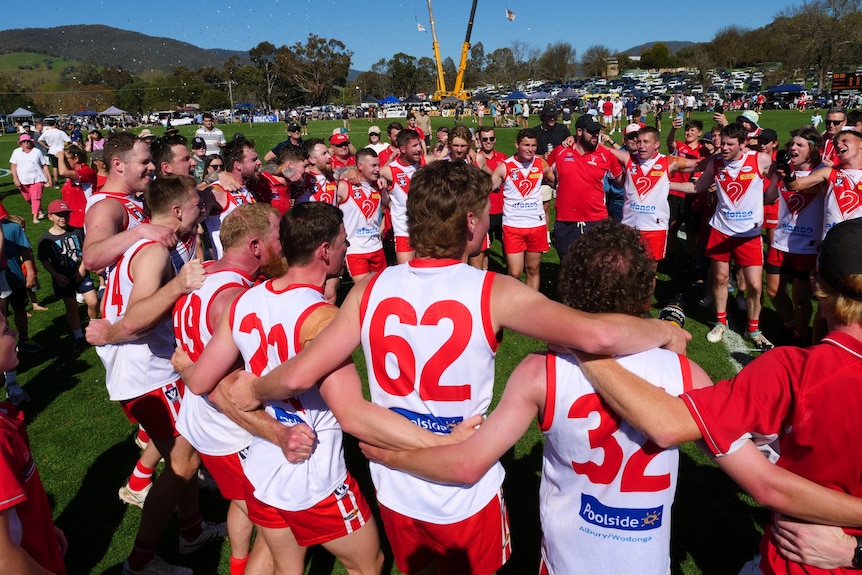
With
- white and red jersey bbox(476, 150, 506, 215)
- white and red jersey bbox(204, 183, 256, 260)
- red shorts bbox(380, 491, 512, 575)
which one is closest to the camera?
red shorts bbox(380, 491, 512, 575)

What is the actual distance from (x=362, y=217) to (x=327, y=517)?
16.3 ft

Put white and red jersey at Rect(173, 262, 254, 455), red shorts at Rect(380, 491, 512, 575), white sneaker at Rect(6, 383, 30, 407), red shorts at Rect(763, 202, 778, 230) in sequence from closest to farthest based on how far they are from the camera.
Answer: red shorts at Rect(380, 491, 512, 575) < white and red jersey at Rect(173, 262, 254, 455) < white sneaker at Rect(6, 383, 30, 407) < red shorts at Rect(763, 202, 778, 230)

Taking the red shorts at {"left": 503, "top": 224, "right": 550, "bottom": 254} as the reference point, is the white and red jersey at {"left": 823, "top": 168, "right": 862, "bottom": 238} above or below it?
above

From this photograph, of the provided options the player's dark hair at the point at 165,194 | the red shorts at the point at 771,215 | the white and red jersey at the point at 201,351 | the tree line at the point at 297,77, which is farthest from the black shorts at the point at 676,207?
the tree line at the point at 297,77

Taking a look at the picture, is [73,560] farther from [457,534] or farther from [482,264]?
[482,264]

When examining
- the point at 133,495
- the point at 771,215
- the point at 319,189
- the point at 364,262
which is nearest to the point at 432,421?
the point at 133,495

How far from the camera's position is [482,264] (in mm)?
8383

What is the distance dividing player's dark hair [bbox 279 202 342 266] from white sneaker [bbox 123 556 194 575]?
236cm

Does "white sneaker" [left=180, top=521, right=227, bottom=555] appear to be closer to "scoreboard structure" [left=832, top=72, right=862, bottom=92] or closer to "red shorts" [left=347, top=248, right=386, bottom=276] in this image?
"red shorts" [left=347, top=248, right=386, bottom=276]

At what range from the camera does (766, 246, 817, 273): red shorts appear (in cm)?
579

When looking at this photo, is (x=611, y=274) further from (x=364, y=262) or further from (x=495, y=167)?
(x=495, y=167)

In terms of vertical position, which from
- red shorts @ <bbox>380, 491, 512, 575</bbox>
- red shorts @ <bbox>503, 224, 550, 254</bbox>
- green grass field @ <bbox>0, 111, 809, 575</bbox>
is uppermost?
red shorts @ <bbox>503, 224, 550, 254</bbox>

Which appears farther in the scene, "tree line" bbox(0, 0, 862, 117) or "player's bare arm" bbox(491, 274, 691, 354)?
"tree line" bbox(0, 0, 862, 117)

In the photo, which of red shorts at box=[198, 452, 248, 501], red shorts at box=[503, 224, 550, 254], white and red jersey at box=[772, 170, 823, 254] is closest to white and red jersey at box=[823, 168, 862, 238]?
white and red jersey at box=[772, 170, 823, 254]
